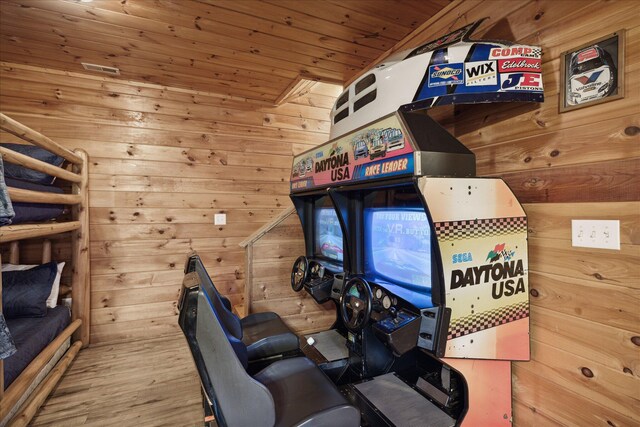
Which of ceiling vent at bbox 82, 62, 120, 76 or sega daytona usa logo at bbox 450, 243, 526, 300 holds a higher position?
ceiling vent at bbox 82, 62, 120, 76

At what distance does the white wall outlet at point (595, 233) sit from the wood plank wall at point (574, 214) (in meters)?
0.02

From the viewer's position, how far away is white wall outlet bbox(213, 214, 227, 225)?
11.1 ft

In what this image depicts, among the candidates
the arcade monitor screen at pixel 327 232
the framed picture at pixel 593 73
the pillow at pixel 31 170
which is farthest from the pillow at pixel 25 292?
the framed picture at pixel 593 73

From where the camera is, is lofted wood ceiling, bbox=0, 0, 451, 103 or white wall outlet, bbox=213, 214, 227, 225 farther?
white wall outlet, bbox=213, 214, 227, 225

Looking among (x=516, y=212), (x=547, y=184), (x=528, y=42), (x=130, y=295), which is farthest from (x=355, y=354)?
(x=130, y=295)

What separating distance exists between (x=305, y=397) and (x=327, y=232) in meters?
1.15

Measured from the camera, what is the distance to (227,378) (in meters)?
1.07

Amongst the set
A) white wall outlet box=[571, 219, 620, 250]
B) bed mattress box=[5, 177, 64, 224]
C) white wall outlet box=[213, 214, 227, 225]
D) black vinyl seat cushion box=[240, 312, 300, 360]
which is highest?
bed mattress box=[5, 177, 64, 224]

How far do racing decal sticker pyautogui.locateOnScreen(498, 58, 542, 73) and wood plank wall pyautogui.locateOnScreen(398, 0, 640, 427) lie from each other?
3.4 inches

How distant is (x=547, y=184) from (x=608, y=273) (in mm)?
409

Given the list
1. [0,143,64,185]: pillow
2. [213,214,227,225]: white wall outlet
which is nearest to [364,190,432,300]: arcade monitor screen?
[213,214,227,225]: white wall outlet

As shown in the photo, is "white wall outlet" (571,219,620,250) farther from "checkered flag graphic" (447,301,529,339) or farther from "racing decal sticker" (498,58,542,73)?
"racing decal sticker" (498,58,542,73)

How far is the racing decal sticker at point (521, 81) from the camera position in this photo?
1.30 m

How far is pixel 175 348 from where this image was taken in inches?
115
